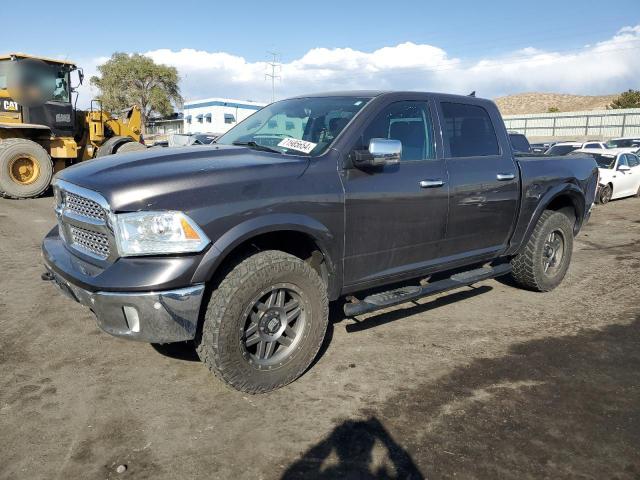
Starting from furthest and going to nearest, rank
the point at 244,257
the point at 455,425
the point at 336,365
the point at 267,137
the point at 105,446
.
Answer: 1. the point at 267,137
2. the point at 336,365
3. the point at 244,257
4. the point at 455,425
5. the point at 105,446

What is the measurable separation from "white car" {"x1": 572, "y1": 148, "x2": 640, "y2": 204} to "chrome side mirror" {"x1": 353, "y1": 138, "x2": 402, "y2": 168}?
1194 centimetres

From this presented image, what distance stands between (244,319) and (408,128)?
206 centimetres

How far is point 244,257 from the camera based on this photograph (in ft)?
10.5

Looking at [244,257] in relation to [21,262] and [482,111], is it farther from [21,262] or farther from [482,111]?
[21,262]

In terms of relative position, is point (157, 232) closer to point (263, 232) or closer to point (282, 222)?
point (263, 232)

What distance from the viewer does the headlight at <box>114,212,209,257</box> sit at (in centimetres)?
281

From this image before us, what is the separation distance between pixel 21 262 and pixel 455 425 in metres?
5.36

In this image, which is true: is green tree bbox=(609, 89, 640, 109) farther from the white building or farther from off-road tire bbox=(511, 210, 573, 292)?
off-road tire bbox=(511, 210, 573, 292)

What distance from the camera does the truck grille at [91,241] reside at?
9.93 ft

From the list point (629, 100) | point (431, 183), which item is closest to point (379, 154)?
point (431, 183)

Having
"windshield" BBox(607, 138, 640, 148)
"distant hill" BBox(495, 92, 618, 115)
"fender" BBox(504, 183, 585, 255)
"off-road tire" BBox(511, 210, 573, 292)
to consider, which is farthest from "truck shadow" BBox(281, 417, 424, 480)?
"distant hill" BBox(495, 92, 618, 115)

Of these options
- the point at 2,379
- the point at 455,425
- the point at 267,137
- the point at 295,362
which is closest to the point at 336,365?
the point at 295,362

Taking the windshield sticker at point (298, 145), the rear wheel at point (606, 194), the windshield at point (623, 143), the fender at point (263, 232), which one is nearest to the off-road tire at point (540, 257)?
the fender at point (263, 232)

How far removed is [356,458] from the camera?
8.64 feet
